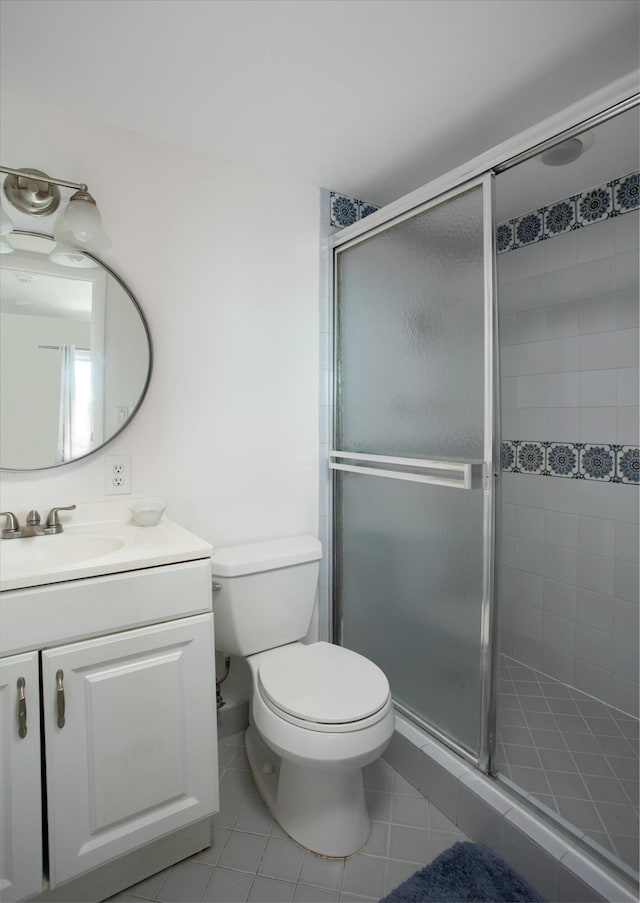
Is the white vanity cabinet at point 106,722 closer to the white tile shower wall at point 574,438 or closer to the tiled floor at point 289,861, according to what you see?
the tiled floor at point 289,861

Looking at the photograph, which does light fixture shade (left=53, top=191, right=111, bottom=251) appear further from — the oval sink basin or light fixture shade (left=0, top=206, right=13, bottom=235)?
the oval sink basin

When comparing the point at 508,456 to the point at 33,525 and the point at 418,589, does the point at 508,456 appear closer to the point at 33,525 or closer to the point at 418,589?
the point at 418,589

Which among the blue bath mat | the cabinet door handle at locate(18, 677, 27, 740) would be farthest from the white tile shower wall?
the cabinet door handle at locate(18, 677, 27, 740)

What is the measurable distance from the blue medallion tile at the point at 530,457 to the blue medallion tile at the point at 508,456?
0.03 m

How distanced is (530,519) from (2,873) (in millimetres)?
2273

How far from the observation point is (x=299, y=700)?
53.2 inches

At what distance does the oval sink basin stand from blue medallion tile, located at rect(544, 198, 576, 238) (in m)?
2.29

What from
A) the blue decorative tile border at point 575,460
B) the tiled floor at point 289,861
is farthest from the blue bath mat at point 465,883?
the blue decorative tile border at point 575,460

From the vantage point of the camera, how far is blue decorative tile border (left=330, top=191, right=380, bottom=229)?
83.0 inches

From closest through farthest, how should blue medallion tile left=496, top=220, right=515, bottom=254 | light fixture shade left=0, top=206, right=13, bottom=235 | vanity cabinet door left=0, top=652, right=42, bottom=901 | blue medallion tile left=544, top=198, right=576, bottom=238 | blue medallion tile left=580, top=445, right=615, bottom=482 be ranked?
vanity cabinet door left=0, top=652, right=42, bottom=901 → light fixture shade left=0, top=206, right=13, bottom=235 → blue medallion tile left=580, top=445, right=615, bottom=482 → blue medallion tile left=544, top=198, right=576, bottom=238 → blue medallion tile left=496, top=220, right=515, bottom=254

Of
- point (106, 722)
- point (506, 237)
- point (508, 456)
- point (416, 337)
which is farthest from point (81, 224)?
point (508, 456)

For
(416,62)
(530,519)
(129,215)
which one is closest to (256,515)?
(129,215)

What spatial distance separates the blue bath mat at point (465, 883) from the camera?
1.22 meters

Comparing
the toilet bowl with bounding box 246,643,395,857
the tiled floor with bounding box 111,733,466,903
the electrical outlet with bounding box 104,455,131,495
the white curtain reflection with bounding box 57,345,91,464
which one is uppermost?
the white curtain reflection with bounding box 57,345,91,464
